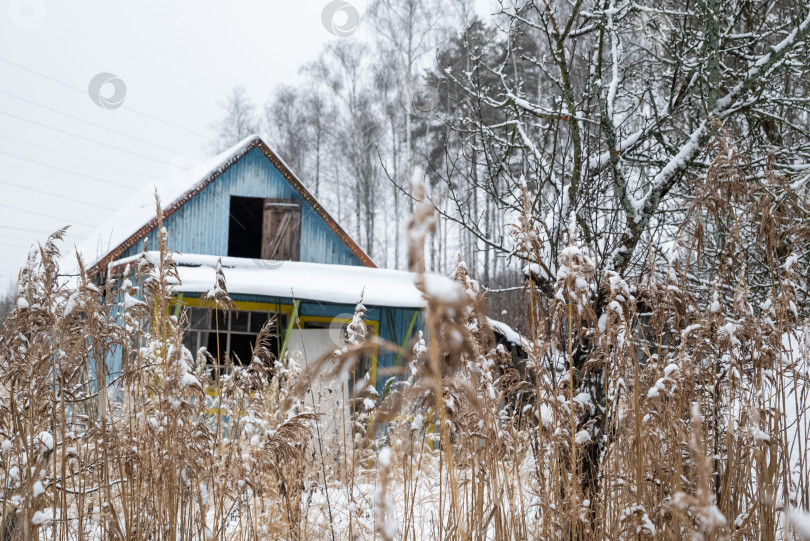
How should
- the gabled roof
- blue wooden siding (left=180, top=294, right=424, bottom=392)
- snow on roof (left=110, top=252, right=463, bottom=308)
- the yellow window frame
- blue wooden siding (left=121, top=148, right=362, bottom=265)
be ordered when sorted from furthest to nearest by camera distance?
blue wooden siding (left=121, top=148, right=362, bottom=265), the gabled roof, blue wooden siding (left=180, top=294, right=424, bottom=392), the yellow window frame, snow on roof (left=110, top=252, right=463, bottom=308)

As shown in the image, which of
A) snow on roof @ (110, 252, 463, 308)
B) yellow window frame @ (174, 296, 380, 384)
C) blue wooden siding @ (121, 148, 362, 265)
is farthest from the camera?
blue wooden siding @ (121, 148, 362, 265)

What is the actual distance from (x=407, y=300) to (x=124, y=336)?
744 cm

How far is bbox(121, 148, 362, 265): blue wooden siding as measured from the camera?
482 inches

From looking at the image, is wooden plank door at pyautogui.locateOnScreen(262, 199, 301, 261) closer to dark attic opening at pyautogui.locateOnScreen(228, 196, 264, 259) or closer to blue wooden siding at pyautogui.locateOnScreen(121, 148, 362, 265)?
blue wooden siding at pyautogui.locateOnScreen(121, 148, 362, 265)

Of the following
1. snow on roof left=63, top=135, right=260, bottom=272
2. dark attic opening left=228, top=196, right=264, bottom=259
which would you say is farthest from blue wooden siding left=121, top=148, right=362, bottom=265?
dark attic opening left=228, top=196, right=264, bottom=259

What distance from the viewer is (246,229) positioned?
620 inches

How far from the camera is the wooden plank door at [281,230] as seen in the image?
498 inches

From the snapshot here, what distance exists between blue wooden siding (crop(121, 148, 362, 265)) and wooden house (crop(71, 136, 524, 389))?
21 mm

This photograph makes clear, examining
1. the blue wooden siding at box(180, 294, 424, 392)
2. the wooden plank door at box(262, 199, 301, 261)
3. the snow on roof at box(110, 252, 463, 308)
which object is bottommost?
the blue wooden siding at box(180, 294, 424, 392)

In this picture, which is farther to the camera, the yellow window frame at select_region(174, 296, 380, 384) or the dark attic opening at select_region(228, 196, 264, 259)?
the dark attic opening at select_region(228, 196, 264, 259)

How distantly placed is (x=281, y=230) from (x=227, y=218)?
3.70 ft

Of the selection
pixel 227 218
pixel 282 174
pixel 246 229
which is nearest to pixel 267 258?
pixel 227 218

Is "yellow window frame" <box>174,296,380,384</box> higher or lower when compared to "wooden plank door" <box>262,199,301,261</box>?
lower

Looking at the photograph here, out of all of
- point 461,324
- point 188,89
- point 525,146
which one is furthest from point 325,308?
point 188,89
